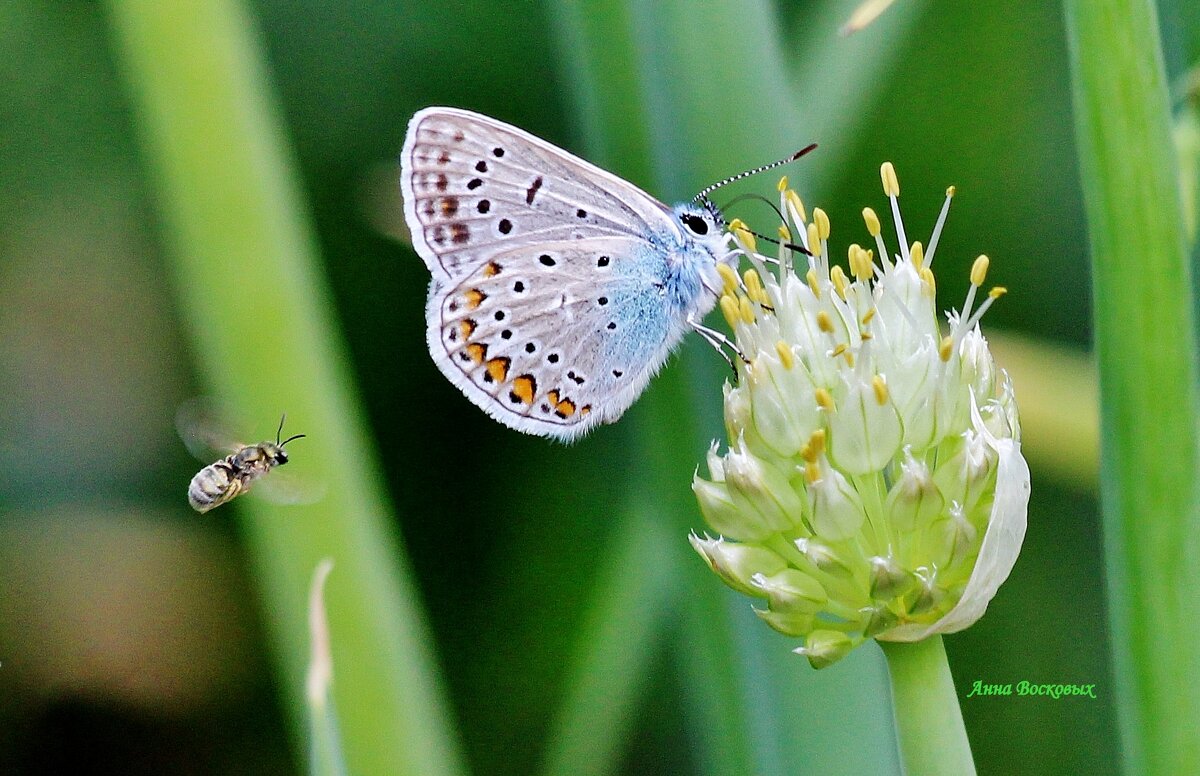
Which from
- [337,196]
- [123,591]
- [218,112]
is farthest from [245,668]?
[218,112]

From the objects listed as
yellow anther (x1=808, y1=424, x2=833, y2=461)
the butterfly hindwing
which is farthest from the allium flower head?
the butterfly hindwing

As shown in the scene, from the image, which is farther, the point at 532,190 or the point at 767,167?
the point at 532,190

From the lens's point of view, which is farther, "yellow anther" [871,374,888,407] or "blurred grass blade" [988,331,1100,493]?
"blurred grass blade" [988,331,1100,493]

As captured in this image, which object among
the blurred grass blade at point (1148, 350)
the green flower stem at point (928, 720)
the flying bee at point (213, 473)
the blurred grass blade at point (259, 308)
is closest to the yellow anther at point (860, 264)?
the blurred grass blade at point (1148, 350)

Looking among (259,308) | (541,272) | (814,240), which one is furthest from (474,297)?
(814,240)

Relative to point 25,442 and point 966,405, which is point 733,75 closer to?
point 966,405

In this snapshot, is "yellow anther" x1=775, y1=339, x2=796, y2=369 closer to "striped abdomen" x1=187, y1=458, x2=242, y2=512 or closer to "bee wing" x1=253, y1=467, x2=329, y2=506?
"bee wing" x1=253, y1=467, x2=329, y2=506

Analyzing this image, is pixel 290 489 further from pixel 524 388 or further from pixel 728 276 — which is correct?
pixel 728 276

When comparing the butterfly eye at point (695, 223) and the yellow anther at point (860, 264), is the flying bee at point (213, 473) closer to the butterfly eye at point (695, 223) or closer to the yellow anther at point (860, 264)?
the butterfly eye at point (695, 223)
